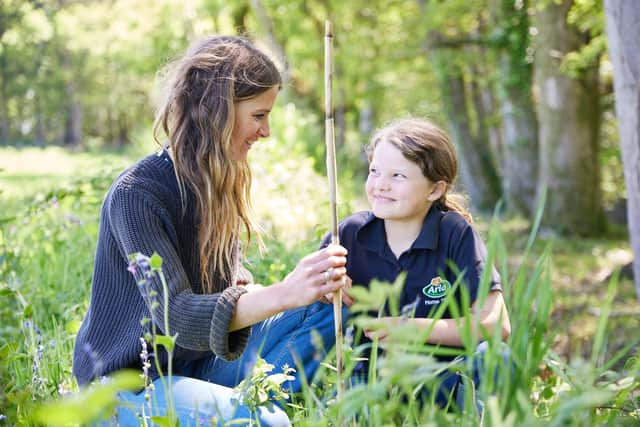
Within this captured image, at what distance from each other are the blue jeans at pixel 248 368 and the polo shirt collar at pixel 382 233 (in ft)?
0.96

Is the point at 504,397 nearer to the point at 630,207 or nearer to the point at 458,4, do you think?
the point at 630,207

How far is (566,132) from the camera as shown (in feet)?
29.7

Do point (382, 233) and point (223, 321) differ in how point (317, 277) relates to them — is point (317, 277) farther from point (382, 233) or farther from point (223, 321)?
point (382, 233)

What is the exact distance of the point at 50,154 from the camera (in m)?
22.8

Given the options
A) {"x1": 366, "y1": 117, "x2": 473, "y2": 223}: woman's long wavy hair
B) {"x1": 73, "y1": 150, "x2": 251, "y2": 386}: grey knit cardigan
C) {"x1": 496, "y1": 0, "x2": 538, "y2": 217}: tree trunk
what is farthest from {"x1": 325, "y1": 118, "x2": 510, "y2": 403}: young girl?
{"x1": 496, "y1": 0, "x2": 538, "y2": 217}: tree trunk

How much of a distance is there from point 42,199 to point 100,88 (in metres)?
38.2

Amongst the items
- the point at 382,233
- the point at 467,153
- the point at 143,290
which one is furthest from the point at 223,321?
the point at 467,153

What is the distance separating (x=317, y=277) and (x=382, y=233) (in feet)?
2.28

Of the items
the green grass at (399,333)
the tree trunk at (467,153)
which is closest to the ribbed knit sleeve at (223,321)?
the green grass at (399,333)

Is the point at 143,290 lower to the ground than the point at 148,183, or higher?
lower

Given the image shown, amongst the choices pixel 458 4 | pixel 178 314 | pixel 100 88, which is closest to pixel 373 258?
pixel 178 314

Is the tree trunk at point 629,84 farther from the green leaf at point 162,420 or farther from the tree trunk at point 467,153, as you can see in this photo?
the tree trunk at point 467,153

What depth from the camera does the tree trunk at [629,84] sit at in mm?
3615

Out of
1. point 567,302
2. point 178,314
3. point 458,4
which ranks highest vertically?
point 458,4
